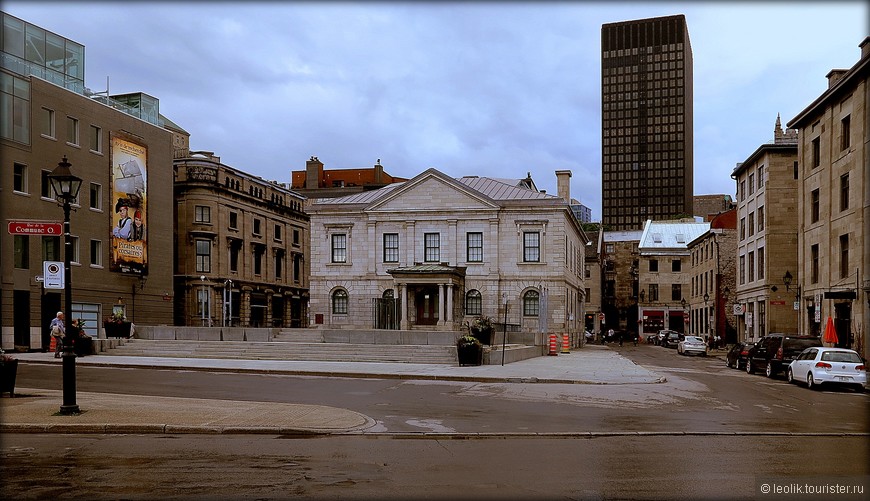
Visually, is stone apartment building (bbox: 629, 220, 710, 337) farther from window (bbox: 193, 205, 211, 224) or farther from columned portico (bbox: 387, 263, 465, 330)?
window (bbox: 193, 205, 211, 224)

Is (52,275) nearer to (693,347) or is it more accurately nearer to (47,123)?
(47,123)

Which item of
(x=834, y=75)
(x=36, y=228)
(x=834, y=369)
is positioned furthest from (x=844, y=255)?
(x=36, y=228)

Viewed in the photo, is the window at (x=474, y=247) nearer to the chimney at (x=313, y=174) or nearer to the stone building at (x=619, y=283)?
the chimney at (x=313, y=174)

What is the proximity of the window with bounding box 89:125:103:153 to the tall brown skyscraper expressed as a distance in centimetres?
12453

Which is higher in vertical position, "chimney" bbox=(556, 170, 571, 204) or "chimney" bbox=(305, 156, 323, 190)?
"chimney" bbox=(305, 156, 323, 190)

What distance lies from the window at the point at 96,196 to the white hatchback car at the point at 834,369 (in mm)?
42560

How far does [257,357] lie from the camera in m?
34.1

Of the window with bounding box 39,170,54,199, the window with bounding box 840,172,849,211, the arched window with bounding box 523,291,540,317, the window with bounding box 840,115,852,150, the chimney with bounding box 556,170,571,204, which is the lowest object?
the arched window with bounding box 523,291,540,317

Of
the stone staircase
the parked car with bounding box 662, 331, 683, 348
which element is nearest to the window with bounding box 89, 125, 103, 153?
the stone staircase

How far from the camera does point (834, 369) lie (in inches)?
960

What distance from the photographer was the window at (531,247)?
56562mm

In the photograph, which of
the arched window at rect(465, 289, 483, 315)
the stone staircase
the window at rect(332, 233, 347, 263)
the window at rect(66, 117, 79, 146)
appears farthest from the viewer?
the window at rect(332, 233, 347, 263)

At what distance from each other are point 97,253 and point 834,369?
142 feet

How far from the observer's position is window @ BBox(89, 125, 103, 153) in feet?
160
